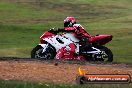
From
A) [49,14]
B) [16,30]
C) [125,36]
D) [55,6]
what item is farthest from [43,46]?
[55,6]

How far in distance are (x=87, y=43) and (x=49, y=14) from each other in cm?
4510

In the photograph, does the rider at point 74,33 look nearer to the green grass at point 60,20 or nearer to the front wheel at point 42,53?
the front wheel at point 42,53

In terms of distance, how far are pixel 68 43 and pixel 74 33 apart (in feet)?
1.59

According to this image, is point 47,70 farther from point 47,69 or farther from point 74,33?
point 74,33

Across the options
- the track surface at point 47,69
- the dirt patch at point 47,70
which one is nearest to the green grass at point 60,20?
the track surface at point 47,69

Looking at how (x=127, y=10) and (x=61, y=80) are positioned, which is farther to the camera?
(x=127, y=10)

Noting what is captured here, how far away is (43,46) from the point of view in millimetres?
19281

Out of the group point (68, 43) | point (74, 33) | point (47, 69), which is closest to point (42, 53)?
point (68, 43)

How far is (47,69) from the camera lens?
48.0 ft

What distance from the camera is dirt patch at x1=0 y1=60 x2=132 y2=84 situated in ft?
43.4

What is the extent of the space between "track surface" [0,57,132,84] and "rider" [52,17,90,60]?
2919mm

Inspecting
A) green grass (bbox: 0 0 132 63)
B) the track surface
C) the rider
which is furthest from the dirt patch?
green grass (bbox: 0 0 132 63)

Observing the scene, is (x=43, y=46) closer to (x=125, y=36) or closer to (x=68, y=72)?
(x=68, y=72)

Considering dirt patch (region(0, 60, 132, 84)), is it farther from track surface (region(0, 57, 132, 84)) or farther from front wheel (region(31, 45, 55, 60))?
front wheel (region(31, 45, 55, 60))
